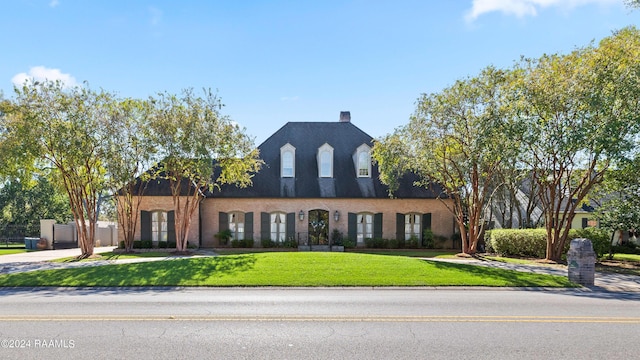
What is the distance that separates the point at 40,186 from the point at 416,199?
4296 centimetres

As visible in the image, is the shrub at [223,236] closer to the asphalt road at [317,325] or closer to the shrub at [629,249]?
the asphalt road at [317,325]

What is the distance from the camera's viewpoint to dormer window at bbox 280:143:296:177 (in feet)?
94.1

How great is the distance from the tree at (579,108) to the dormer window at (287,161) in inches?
564

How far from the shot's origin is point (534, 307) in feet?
32.2

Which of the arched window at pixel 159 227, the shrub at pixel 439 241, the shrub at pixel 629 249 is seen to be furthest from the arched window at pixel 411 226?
the arched window at pixel 159 227

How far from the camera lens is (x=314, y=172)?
1147 inches

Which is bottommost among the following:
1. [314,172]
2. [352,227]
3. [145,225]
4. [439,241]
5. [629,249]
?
[629,249]

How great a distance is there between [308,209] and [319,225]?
48.8 inches

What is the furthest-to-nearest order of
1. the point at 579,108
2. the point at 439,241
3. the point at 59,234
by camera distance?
the point at 59,234
the point at 439,241
the point at 579,108

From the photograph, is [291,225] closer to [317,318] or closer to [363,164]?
[363,164]

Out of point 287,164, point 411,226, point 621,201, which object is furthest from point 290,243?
point 621,201

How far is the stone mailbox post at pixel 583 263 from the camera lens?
13.1 metres

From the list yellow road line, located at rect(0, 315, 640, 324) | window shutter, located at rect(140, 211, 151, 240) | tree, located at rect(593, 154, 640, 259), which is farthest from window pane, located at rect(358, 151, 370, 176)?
yellow road line, located at rect(0, 315, 640, 324)

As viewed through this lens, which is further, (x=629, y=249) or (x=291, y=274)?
(x=629, y=249)
